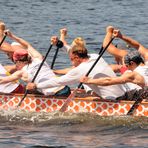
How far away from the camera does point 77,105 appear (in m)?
19.2

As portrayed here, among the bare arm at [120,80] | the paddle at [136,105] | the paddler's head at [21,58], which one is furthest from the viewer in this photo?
the paddler's head at [21,58]

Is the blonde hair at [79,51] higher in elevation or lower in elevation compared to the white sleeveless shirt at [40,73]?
higher

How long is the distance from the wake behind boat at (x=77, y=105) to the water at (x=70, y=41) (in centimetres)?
14

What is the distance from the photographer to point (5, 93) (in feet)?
66.4

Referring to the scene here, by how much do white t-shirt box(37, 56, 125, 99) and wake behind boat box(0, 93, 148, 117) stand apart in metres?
0.20

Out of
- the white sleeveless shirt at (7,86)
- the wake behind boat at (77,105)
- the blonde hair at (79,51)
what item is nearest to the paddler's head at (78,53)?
the blonde hair at (79,51)

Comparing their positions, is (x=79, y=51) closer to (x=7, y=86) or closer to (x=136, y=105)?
(x=136, y=105)

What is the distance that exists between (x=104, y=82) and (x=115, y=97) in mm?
735

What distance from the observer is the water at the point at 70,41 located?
57.4ft

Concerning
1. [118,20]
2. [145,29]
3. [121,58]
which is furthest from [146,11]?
[121,58]

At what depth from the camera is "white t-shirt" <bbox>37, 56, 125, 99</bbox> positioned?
1880cm

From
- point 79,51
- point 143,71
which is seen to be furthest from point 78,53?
point 143,71

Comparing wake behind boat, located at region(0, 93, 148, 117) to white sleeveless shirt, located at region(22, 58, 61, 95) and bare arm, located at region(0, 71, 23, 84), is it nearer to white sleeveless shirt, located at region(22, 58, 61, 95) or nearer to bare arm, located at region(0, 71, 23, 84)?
white sleeveless shirt, located at region(22, 58, 61, 95)

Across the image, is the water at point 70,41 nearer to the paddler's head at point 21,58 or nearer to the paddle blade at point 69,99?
the paddle blade at point 69,99
